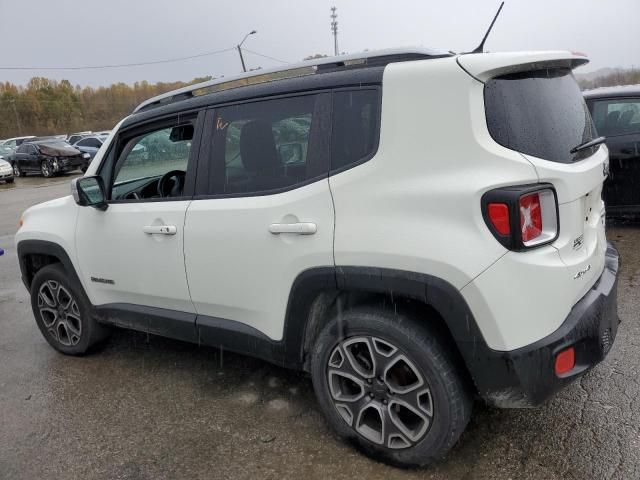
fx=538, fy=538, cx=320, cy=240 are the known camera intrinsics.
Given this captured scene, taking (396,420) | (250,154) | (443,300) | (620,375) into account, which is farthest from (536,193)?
(620,375)

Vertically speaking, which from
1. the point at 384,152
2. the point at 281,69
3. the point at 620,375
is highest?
the point at 281,69

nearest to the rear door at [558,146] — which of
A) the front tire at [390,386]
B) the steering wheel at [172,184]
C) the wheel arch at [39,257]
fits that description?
the front tire at [390,386]

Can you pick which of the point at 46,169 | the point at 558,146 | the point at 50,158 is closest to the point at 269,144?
the point at 558,146

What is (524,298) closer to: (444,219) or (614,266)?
(444,219)

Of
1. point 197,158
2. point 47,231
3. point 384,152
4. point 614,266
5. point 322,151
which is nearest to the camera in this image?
point 384,152

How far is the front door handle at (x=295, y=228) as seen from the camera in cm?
249

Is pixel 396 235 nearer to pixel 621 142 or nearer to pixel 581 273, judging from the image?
pixel 581 273

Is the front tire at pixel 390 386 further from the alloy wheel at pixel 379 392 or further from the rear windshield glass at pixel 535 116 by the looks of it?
the rear windshield glass at pixel 535 116

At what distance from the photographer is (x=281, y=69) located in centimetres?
283

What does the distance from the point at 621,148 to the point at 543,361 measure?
16.1 feet

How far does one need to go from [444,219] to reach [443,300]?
0.33 metres

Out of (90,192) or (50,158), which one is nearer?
(90,192)

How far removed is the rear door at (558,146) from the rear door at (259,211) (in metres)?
0.81

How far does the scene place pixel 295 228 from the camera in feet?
8.30
